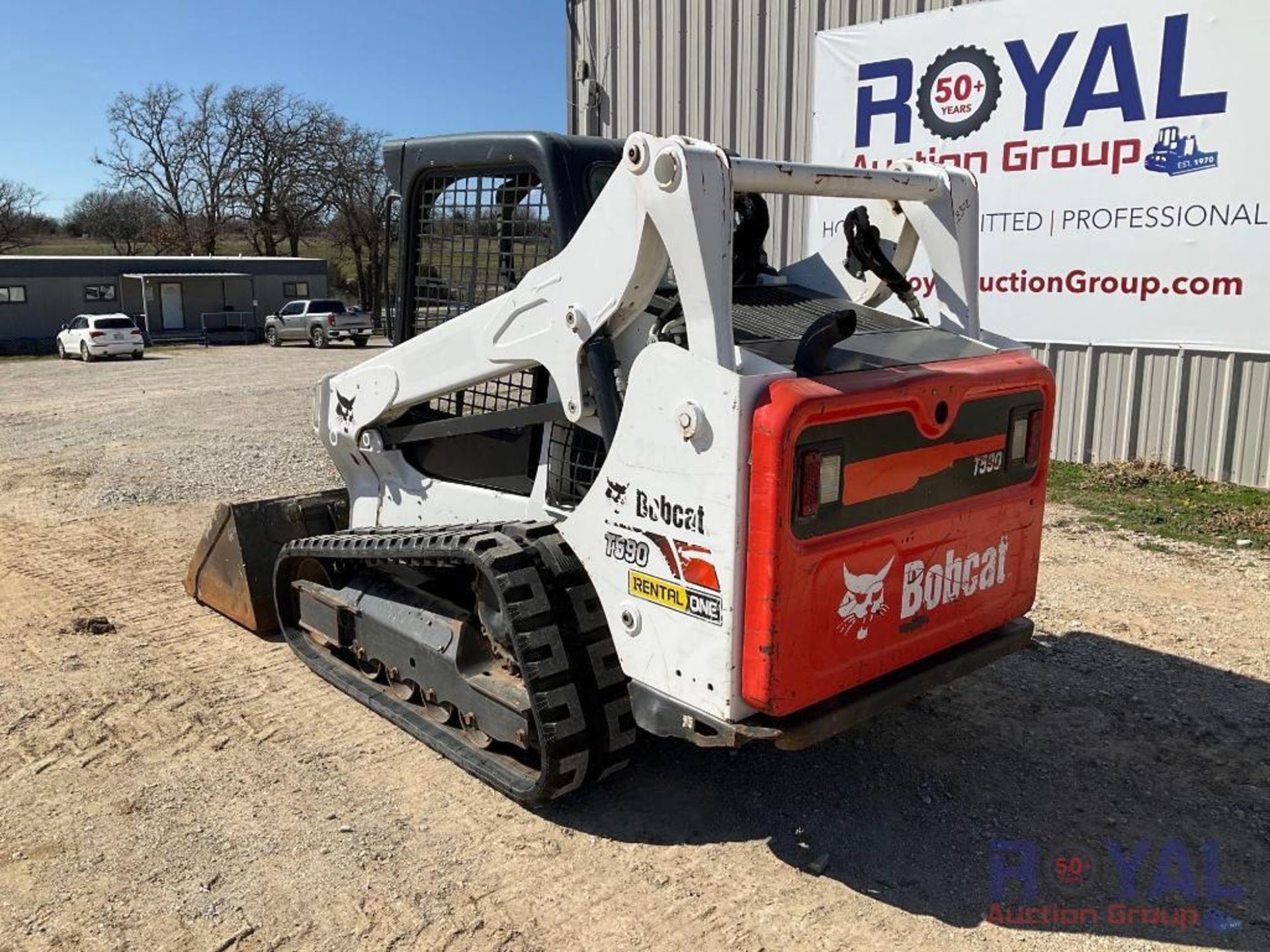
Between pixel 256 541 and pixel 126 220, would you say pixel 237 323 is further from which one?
pixel 256 541

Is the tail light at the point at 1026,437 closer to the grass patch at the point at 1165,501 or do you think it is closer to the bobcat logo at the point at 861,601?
the bobcat logo at the point at 861,601

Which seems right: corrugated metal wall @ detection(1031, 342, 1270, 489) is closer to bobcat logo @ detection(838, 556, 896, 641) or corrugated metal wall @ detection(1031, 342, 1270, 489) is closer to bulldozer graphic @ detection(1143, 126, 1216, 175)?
bulldozer graphic @ detection(1143, 126, 1216, 175)

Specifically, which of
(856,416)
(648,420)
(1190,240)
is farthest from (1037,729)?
(1190,240)

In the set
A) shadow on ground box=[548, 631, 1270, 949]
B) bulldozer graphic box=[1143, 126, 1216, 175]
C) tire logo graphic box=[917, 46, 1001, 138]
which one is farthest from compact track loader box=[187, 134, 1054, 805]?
tire logo graphic box=[917, 46, 1001, 138]

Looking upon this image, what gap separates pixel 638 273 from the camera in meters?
3.40

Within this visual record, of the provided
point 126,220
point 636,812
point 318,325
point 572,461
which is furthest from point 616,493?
point 126,220

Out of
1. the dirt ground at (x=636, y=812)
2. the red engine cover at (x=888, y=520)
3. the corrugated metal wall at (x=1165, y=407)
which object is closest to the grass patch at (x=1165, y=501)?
the corrugated metal wall at (x=1165, y=407)

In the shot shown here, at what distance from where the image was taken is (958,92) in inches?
406

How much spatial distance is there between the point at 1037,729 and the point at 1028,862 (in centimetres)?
111

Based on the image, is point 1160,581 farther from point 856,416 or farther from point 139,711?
point 139,711

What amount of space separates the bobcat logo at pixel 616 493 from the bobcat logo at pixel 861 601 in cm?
73

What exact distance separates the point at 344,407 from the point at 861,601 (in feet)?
8.99

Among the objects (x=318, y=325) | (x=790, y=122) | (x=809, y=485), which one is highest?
(x=790, y=122)

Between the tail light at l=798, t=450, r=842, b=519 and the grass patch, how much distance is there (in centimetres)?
548
